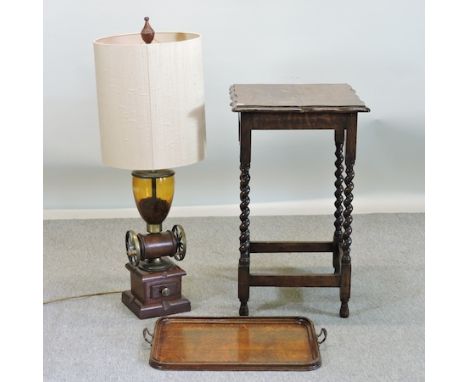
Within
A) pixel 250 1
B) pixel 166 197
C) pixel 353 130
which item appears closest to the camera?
pixel 353 130

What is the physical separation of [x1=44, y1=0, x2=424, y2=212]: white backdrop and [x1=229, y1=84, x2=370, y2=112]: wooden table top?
3.46ft

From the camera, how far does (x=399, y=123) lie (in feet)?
15.9

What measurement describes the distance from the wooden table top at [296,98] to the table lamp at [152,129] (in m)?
0.20

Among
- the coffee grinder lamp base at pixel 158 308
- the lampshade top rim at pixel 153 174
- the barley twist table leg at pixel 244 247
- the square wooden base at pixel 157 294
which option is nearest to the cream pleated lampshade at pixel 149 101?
the lampshade top rim at pixel 153 174

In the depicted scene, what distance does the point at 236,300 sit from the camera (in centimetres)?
367

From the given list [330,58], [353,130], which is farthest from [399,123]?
[353,130]

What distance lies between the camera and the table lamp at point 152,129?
3311 millimetres

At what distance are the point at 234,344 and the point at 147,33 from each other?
1116mm

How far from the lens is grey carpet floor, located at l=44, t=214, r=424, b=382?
10.3 ft

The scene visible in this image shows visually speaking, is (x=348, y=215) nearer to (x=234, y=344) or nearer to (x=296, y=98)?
(x=296, y=98)

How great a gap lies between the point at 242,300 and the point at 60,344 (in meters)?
0.66

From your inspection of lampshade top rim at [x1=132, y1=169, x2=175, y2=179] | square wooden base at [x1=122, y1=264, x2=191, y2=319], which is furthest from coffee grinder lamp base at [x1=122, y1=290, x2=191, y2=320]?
lampshade top rim at [x1=132, y1=169, x2=175, y2=179]

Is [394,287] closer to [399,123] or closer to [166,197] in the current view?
[166,197]

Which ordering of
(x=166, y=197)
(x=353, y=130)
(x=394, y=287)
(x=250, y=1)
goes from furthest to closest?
(x=250, y=1), (x=394, y=287), (x=166, y=197), (x=353, y=130)
